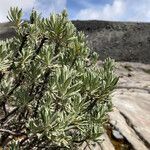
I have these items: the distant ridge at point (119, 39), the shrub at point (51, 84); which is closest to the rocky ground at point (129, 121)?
the shrub at point (51, 84)

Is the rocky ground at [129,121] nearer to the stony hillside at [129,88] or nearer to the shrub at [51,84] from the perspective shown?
the stony hillside at [129,88]

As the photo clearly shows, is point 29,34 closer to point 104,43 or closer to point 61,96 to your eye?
point 61,96

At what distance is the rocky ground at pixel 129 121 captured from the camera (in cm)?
1924

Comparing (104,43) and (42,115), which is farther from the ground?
(42,115)

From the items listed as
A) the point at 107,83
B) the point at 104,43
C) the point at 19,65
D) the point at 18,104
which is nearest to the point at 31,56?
the point at 19,65

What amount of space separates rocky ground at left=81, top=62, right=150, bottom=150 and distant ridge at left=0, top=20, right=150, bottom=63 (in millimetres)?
37626

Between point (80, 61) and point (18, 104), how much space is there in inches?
65.6

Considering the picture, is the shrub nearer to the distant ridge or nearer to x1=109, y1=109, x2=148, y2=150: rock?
x1=109, y1=109, x2=148, y2=150: rock

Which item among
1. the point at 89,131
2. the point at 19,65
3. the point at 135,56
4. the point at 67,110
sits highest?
the point at 19,65

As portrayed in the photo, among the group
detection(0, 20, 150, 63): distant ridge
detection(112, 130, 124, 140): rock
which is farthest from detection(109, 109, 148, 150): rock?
detection(0, 20, 150, 63): distant ridge

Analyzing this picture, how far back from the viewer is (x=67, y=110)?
9734 mm

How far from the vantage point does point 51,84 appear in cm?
964

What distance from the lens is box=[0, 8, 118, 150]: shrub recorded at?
9336 millimetres

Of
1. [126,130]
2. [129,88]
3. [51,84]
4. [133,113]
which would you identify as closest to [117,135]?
[126,130]
